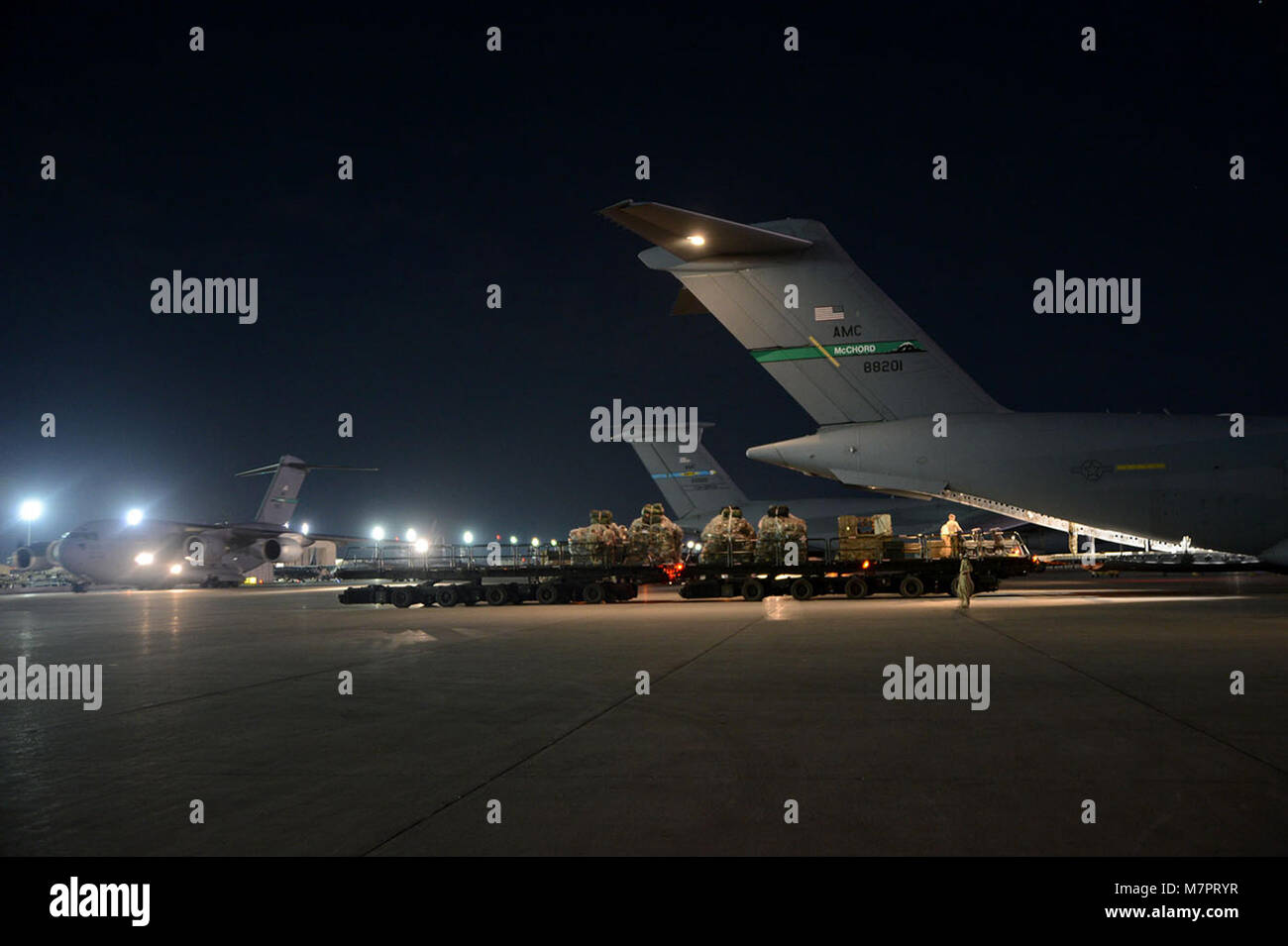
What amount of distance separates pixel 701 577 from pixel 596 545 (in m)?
3.24

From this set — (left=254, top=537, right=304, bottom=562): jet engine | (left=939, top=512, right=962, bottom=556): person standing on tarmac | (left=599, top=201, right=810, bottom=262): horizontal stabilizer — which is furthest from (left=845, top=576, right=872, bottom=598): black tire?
(left=254, top=537, right=304, bottom=562): jet engine

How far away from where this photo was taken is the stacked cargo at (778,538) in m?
25.1

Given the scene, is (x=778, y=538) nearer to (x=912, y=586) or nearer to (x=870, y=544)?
(x=870, y=544)

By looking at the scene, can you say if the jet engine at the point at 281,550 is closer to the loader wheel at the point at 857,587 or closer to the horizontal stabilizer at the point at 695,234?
the loader wheel at the point at 857,587

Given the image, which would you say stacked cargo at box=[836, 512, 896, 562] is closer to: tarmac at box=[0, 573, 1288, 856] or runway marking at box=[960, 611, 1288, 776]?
tarmac at box=[0, 573, 1288, 856]

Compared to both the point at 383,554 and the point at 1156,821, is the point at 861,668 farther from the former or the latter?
the point at 383,554

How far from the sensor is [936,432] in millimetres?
21219

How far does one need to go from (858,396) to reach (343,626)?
12764mm

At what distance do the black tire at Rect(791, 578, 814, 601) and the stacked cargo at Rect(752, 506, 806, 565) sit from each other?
670 mm

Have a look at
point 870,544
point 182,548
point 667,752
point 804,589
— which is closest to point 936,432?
point 870,544

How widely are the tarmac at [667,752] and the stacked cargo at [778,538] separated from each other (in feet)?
37.4

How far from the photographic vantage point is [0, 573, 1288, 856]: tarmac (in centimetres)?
452

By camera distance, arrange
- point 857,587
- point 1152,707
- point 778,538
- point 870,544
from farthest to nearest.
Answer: point 778,538 < point 857,587 < point 870,544 < point 1152,707

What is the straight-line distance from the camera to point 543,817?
4.83 meters
